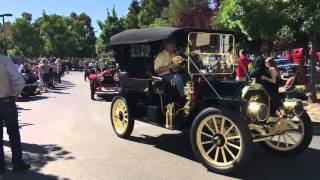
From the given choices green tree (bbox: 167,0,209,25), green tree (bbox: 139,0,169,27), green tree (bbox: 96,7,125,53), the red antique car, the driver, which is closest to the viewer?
the driver

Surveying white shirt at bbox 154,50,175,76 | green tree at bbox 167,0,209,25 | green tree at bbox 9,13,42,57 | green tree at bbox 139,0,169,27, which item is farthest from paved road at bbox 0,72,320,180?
green tree at bbox 9,13,42,57

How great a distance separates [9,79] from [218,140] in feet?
9.93

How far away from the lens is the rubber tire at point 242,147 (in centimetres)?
668

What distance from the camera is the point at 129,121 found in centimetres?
962

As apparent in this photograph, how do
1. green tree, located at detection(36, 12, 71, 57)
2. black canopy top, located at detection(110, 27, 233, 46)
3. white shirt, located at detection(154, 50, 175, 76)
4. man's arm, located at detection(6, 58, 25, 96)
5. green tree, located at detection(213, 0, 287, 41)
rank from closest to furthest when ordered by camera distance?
man's arm, located at detection(6, 58, 25, 96) < black canopy top, located at detection(110, 27, 233, 46) < white shirt, located at detection(154, 50, 175, 76) < green tree, located at detection(213, 0, 287, 41) < green tree, located at detection(36, 12, 71, 57)

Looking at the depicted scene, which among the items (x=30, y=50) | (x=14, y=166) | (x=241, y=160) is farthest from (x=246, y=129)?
(x=30, y=50)

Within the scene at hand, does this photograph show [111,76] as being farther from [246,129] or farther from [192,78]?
[246,129]

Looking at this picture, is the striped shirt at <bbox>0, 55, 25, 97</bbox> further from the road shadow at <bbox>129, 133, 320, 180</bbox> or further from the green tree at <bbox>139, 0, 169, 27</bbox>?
the green tree at <bbox>139, 0, 169, 27</bbox>

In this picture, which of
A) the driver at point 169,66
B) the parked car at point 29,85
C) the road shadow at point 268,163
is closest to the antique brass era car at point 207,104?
the driver at point 169,66

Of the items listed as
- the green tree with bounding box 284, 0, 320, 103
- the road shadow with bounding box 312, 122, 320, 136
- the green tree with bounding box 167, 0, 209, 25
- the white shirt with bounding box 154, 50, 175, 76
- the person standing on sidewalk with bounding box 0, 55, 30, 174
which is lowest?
the road shadow with bounding box 312, 122, 320, 136

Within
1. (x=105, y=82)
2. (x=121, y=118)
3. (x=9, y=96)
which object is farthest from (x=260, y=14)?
(x=105, y=82)

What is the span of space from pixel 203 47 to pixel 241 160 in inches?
112

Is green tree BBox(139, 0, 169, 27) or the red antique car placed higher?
green tree BBox(139, 0, 169, 27)

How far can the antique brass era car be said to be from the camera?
23.4 feet
